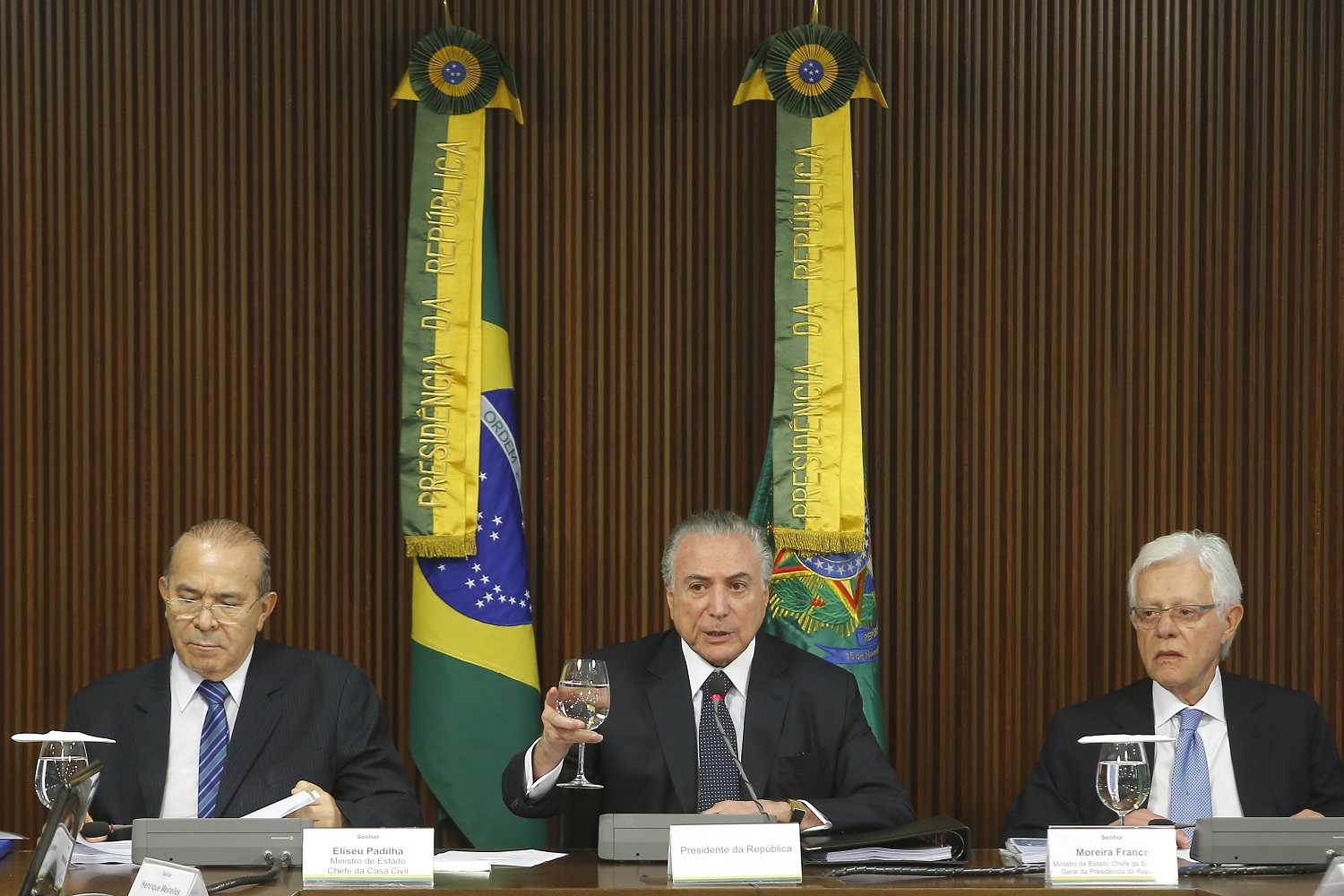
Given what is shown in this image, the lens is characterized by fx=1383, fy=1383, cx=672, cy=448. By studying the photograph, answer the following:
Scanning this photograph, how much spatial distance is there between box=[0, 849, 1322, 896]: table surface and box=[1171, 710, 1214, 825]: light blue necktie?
0.75 m

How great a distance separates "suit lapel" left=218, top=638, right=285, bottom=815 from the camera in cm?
316

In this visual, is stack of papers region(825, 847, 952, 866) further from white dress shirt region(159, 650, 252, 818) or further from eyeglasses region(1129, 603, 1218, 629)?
white dress shirt region(159, 650, 252, 818)

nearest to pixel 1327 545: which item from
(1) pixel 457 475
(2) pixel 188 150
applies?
(1) pixel 457 475

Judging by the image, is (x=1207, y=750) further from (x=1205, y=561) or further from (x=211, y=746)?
(x=211, y=746)

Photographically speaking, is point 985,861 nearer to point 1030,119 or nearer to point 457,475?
point 457,475

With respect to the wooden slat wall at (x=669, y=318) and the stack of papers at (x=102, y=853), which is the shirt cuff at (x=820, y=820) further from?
the wooden slat wall at (x=669, y=318)

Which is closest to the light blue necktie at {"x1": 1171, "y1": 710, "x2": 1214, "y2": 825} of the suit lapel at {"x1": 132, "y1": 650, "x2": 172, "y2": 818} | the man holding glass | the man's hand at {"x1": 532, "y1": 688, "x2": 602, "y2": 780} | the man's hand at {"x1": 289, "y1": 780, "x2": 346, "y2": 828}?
the man holding glass

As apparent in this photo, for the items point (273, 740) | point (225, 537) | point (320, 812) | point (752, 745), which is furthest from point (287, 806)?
point (752, 745)

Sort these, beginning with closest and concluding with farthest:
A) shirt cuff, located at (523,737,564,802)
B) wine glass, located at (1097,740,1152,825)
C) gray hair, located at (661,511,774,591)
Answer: wine glass, located at (1097,740,1152,825), shirt cuff, located at (523,737,564,802), gray hair, located at (661,511,774,591)

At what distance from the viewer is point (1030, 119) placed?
14.9 ft

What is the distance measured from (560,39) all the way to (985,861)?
9.81 feet

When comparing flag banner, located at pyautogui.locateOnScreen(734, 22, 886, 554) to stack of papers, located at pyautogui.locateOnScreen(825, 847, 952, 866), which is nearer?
stack of papers, located at pyautogui.locateOnScreen(825, 847, 952, 866)

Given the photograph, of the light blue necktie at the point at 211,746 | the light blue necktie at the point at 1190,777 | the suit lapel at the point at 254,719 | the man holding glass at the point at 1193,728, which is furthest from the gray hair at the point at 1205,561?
the light blue necktie at the point at 211,746

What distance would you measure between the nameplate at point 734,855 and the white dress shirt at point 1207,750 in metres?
1.28
